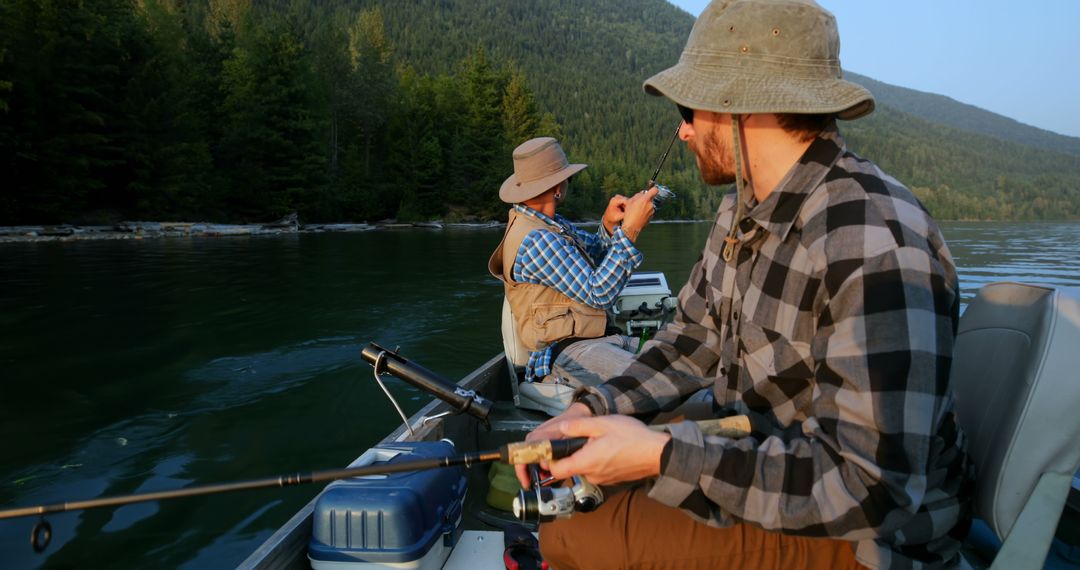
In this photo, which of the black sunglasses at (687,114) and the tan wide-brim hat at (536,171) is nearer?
the black sunglasses at (687,114)

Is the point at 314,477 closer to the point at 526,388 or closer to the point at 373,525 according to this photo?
the point at 373,525

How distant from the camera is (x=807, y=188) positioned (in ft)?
5.88

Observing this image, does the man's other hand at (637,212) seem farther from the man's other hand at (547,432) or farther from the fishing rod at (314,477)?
the fishing rod at (314,477)

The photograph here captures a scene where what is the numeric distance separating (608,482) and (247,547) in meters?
3.68

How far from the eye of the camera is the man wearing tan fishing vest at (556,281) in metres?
4.35

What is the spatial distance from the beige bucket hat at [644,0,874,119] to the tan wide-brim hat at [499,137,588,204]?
2940 millimetres

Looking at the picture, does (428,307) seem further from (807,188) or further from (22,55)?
(22,55)

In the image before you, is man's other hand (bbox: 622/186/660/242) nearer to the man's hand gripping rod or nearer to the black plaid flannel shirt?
the black plaid flannel shirt

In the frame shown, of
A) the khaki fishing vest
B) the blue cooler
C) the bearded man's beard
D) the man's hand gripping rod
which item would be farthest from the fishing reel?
the khaki fishing vest

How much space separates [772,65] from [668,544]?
1.30 metres

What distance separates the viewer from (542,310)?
4.59m

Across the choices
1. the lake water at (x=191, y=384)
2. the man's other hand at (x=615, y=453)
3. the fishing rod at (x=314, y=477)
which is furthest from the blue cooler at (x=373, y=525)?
the lake water at (x=191, y=384)

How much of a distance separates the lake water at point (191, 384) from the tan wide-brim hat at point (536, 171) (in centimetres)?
280

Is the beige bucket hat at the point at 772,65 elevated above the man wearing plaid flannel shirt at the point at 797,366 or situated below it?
above
